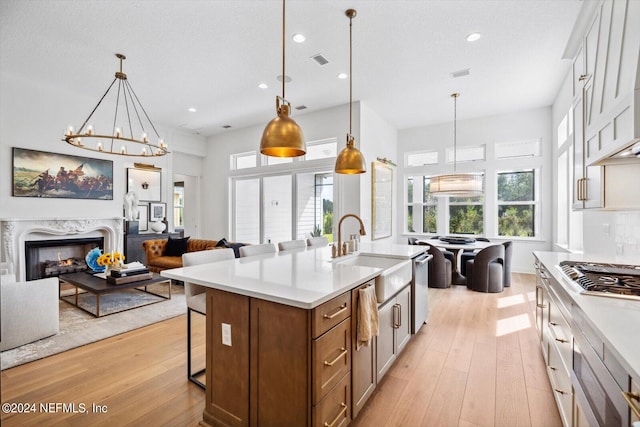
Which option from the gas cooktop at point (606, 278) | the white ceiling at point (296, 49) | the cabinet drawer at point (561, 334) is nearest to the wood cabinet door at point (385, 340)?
the cabinet drawer at point (561, 334)

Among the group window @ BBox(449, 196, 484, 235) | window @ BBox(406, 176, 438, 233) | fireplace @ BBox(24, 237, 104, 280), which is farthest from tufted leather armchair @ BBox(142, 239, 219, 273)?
window @ BBox(449, 196, 484, 235)

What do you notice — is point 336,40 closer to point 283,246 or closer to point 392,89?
point 392,89

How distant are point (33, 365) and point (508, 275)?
628 centimetres

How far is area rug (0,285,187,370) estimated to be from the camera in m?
2.76

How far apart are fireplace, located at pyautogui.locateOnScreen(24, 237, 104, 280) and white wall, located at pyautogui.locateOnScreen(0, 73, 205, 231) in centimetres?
48

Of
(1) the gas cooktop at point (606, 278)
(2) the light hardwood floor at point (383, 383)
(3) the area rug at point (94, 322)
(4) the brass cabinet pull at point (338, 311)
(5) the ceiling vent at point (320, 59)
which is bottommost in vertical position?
(2) the light hardwood floor at point (383, 383)

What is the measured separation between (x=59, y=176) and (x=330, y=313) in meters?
5.89

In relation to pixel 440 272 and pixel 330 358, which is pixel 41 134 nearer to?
pixel 330 358

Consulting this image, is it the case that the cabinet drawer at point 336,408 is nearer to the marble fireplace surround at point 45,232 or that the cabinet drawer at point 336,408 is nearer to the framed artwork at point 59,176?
the marble fireplace surround at point 45,232

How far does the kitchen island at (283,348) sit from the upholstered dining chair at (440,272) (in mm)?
3576

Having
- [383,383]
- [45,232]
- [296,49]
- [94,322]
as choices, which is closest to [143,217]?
[45,232]

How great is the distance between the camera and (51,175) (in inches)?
201

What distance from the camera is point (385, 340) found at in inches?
89.9

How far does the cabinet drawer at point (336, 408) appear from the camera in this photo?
4.97ft
